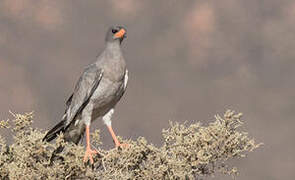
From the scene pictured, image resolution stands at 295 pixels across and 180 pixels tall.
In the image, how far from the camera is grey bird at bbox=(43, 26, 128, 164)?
1033 cm

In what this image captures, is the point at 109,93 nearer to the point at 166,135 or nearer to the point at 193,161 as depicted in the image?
the point at 166,135

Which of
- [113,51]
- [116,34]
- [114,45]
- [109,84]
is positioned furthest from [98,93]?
[116,34]

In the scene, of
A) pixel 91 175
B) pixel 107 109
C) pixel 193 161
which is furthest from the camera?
pixel 107 109

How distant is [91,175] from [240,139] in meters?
3.12

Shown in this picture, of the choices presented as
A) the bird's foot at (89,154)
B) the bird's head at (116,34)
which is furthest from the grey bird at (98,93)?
the bird's foot at (89,154)

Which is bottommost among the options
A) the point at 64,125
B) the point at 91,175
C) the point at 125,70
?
the point at 91,175

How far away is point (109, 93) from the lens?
33.8 feet

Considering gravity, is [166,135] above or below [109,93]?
below

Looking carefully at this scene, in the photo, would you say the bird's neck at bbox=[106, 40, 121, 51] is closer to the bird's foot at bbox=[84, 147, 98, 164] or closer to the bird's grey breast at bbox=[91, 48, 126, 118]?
the bird's grey breast at bbox=[91, 48, 126, 118]

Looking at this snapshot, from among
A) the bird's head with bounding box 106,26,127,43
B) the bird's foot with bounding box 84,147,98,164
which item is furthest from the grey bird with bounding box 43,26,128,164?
the bird's foot with bounding box 84,147,98,164

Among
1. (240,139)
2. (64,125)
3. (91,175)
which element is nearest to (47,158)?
(91,175)

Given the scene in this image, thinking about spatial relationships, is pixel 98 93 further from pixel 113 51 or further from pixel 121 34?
pixel 121 34

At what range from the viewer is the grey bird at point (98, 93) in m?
10.3

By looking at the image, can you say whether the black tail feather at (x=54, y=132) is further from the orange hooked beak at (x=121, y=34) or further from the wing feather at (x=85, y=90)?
the orange hooked beak at (x=121, y=34)
